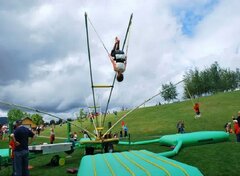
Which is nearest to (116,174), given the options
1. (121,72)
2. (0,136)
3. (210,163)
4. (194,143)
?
(210,163)

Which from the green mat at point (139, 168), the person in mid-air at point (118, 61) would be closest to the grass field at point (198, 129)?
the green mat at point (139, 168)

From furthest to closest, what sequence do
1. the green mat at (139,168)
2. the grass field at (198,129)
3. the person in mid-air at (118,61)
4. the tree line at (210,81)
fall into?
the tree line at (210,81)
the person in mid-air at (118,61)
the grass field at (198,129)
the green mat at (139,168)

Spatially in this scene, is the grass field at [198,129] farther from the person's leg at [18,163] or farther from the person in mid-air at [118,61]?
the person in mid-air at [118,61]

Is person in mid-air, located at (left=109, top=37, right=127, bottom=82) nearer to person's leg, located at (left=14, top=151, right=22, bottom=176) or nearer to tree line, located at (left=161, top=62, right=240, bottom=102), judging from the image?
person's leg, located at (left=14, top=151, right=22, bottom=176)

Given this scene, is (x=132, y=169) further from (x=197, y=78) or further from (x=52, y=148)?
(x=197, y=78)

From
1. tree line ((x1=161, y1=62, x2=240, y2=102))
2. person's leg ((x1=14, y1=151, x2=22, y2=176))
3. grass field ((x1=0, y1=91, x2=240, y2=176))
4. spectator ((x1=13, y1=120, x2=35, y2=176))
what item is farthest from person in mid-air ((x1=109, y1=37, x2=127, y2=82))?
tree line ((x1=161, y1=62, x2=240, y2=102))

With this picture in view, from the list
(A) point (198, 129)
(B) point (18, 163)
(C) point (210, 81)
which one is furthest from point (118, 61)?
(C) point (210, 81)

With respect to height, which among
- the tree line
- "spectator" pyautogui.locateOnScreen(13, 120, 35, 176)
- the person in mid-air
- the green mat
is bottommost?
the green mat

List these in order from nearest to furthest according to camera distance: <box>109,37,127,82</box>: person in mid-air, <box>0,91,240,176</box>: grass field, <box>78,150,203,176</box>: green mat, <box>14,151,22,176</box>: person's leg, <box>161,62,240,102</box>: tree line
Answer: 1. <box>78,150,203,176</box>: green mat
2. <box>14,151,22,176</box>: person's leg
3. <box>0,91,240,176</box>: grass field
4. <box>109,37,127,82</box>: person in mid-air
5. <box>161,62,240,102</box>: tree line

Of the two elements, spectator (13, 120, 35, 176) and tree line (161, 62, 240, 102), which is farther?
tree line (161, 62, 240, 102)

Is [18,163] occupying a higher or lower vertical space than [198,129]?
lower

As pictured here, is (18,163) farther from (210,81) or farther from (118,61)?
(210,81)

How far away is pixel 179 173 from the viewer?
579 centimetres

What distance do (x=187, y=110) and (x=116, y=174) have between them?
4645 centimetres
